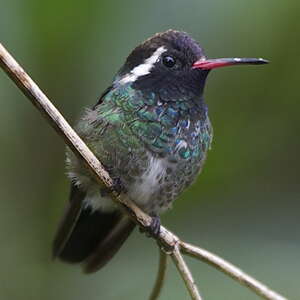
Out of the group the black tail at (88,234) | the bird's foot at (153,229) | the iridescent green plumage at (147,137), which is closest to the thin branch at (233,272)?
the bird's foot at (153,229)

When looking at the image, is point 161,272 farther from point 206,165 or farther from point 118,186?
point 206,165

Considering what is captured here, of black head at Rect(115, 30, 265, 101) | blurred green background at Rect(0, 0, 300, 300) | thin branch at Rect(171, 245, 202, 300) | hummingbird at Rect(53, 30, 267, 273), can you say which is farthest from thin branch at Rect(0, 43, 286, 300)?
black head at Rect(115, 30, 265, 101)

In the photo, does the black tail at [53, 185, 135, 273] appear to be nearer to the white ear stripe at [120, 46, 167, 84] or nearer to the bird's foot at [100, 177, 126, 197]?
the bird's foot at [100, 177, 126, 197]

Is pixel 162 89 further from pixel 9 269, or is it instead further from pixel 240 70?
pixel 9 269

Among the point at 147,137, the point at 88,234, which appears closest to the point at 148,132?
the point at 147,137

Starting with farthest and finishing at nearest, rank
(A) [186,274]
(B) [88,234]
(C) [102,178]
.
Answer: (B) [88,234]
(C) [102,178]
(A) [186,274]

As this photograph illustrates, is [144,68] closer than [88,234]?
Yes

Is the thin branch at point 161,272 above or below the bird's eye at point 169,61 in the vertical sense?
below

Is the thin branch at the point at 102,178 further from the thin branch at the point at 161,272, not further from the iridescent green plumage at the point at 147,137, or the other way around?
the iridescent green plumage at the point at 147,137
